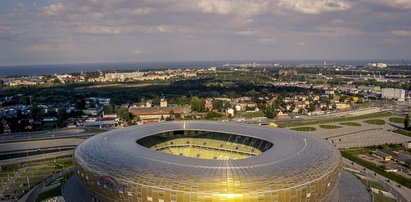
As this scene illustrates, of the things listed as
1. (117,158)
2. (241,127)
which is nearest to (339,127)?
(241,127)

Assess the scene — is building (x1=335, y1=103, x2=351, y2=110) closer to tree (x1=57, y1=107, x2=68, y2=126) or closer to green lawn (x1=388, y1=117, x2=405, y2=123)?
green lawn (x1=388, y1=117, x2=405, y2=123)

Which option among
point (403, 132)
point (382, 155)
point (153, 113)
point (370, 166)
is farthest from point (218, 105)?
point (370, 166)

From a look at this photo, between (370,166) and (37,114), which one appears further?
(37,114)

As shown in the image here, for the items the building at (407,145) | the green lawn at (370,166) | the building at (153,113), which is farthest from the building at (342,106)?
the building at (153,113)

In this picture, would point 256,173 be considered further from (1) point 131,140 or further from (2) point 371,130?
(2) point 371,130

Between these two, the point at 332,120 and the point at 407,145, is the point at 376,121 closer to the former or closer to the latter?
the point at 332,120

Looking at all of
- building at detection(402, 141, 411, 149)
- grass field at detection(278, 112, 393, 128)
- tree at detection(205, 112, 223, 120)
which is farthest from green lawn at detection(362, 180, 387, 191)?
tree at detection(205, 112, 223, 120)
